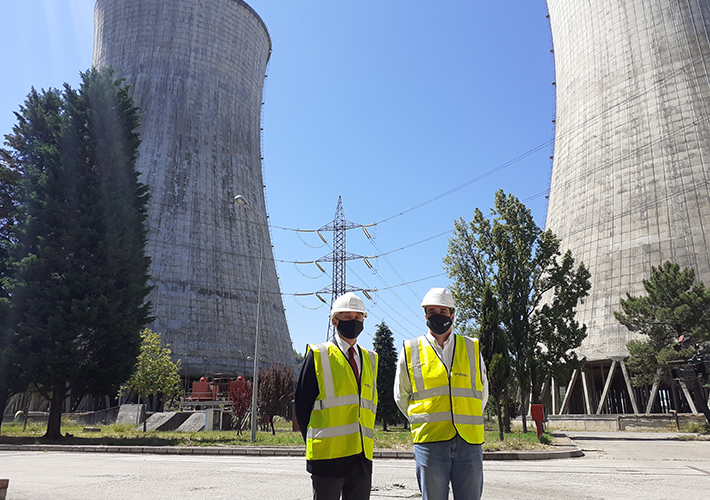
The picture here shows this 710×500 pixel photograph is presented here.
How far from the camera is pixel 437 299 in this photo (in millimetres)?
3273

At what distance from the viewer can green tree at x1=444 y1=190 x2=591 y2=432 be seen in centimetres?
1931

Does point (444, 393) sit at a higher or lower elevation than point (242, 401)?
higher

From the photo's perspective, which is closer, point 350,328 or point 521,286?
point 350,328

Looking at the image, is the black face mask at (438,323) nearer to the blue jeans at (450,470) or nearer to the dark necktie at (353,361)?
the dark necktie at (353,361)

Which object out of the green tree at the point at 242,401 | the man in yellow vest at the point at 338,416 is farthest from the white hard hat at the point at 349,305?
the green tree at the point at 242,401

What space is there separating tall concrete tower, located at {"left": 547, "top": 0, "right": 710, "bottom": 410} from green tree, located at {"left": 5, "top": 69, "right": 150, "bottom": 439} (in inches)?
803

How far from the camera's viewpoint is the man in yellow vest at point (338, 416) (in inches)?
113

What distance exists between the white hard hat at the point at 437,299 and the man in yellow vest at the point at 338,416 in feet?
1.80

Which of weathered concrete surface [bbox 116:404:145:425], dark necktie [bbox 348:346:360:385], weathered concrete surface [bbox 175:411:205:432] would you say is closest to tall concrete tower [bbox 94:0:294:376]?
weathered concrete surface [bbox 116:404:145:425]

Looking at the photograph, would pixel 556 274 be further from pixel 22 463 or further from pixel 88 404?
pixel 88 404

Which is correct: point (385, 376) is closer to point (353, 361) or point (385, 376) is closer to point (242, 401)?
point (242, 401)

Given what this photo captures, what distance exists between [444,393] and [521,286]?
57.5 ft

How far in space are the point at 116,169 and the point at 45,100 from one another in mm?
3997

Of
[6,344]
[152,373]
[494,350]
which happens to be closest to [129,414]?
[152,373]
